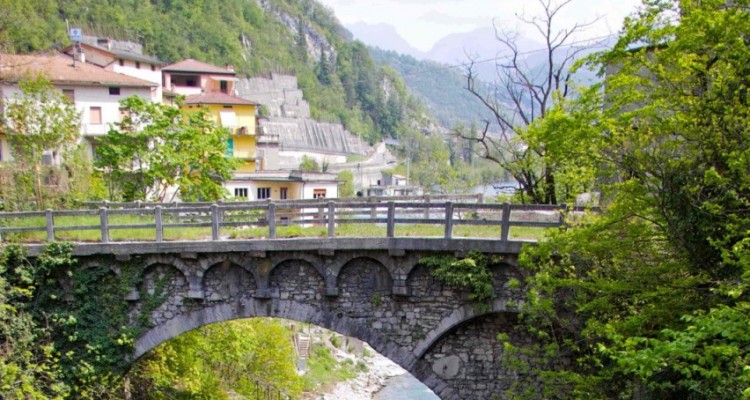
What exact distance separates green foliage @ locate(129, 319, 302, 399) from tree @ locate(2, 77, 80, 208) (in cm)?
789

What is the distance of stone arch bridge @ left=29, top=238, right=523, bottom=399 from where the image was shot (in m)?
12.5

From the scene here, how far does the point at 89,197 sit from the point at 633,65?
1902 cm

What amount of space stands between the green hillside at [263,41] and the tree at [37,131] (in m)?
41.5

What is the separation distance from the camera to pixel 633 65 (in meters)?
9.02

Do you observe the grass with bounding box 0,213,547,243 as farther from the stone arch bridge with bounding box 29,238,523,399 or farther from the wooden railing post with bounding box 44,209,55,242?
the stone arch bridge with bounding box 29,238,523,399

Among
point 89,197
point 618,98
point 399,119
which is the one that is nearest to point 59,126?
point 89,197

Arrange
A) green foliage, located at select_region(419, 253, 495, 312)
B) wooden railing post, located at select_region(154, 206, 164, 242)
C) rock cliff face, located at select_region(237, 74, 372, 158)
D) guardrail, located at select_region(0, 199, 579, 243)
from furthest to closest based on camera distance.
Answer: rock cliff face, located at select_region(237, 74, 372, 158), wooden railing post, located at select_region(154, 206, 164, 242), guardrail, located at select_region(0, 199, 579, 243), green foliage, located at select_region(419, 253, 495, 312)

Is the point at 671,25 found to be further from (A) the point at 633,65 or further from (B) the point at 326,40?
(B) the point at 326,40

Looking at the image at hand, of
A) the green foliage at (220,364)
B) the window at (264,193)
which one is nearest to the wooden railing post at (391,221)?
the green foliage at (220,364)

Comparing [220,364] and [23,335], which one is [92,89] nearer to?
[220,364]

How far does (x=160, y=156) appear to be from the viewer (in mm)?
22344

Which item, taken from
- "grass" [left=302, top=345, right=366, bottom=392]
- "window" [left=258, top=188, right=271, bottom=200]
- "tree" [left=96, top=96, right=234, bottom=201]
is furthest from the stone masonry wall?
"window" [left=258, top=188, right=271, bottom=200]

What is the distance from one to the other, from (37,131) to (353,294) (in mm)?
15672

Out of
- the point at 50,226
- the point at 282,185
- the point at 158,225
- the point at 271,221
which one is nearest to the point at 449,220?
the point at 271,221
